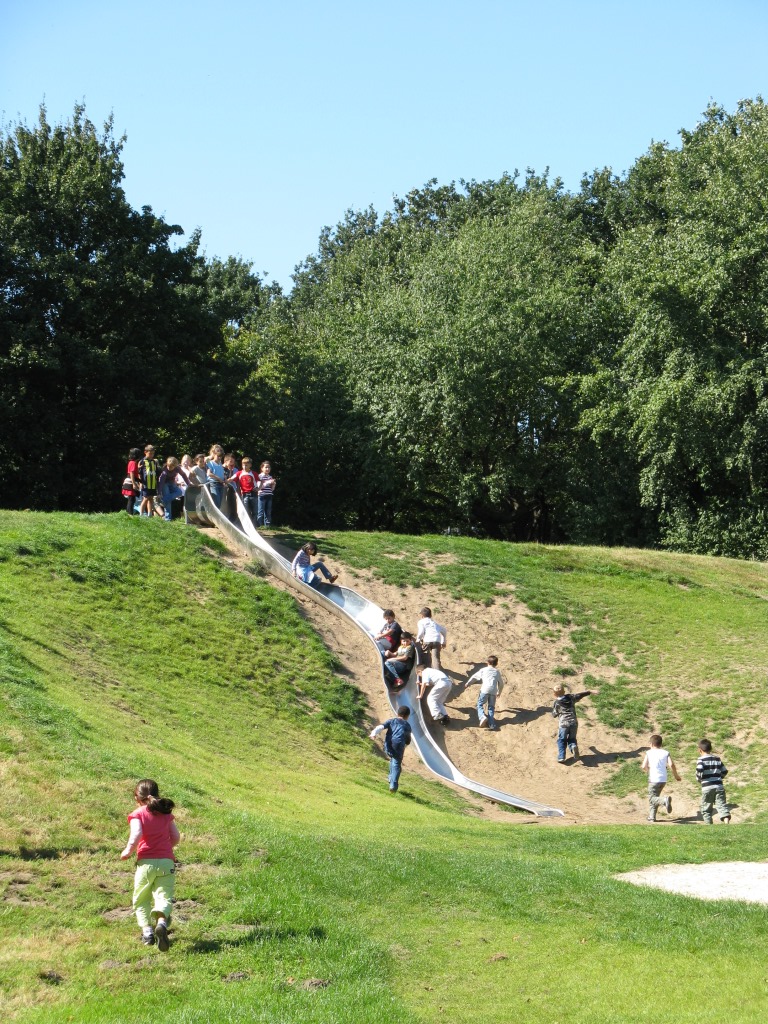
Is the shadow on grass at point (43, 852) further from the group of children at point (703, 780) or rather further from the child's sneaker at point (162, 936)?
the group of children at point (703, 780)

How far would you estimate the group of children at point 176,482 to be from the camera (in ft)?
92.8

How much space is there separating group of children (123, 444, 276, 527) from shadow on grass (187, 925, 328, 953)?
1838cm

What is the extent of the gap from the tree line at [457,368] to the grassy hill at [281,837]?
1249 centimetres

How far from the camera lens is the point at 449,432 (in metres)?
42.8

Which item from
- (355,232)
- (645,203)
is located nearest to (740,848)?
(645,203)

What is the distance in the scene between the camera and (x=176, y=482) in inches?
1133

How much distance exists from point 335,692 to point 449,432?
2094 cm

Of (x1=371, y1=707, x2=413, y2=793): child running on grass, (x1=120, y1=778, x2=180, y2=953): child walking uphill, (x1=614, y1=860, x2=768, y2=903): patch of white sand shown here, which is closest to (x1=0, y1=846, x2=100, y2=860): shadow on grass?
(x1=120, y1=778, x2=180, y2=953): child walking uphill

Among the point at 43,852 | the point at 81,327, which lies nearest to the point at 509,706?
the point at 43,852

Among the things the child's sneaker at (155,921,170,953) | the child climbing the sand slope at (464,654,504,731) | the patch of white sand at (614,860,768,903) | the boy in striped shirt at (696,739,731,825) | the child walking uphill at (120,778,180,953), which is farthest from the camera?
the child climbing the sand slope at (464,654,504,731)

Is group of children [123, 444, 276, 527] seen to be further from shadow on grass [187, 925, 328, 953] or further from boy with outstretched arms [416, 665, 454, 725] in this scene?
shadow on grass [187, 925, 328, 953]

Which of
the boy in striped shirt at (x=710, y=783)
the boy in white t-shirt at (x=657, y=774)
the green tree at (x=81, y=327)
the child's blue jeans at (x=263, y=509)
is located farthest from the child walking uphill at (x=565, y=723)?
the green tree at (x=81, y=327)

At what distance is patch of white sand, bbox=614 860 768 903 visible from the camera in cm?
1264

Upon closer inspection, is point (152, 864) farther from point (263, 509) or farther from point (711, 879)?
point (263, 509)
